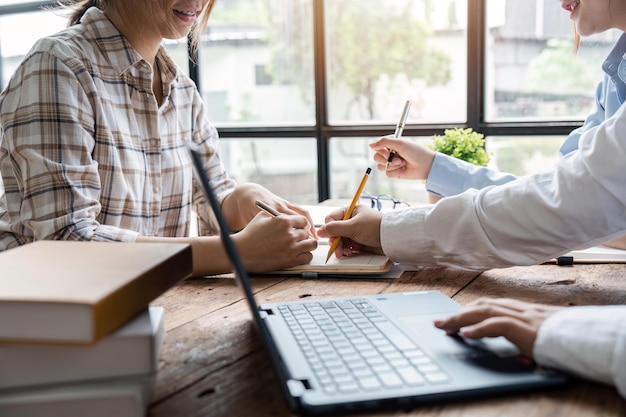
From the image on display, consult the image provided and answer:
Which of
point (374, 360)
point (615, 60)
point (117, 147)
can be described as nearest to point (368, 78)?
point (615, 60)

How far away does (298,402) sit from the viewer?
2.02 feet

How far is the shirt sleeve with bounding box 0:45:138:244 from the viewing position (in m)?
1.16

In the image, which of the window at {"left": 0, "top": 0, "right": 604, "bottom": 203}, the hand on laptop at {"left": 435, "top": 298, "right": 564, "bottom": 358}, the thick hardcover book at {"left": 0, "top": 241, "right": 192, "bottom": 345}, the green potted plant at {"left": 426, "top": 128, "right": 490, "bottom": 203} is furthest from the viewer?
the window at {"left": 0, "top": 0, "right": 604, "bottom": 203}

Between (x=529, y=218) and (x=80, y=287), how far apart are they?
2.37ft

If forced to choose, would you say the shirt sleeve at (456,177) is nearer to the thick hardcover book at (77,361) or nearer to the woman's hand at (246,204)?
the woman's hand at (246,204)

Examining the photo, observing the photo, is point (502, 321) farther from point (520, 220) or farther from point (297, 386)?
point (520, 220)

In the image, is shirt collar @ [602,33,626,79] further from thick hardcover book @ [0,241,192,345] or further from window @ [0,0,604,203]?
window @ [0,0,604,203]

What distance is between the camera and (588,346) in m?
0.67

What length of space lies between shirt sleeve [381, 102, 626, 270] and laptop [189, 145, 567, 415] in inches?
11.3

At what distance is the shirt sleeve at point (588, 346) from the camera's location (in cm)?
65

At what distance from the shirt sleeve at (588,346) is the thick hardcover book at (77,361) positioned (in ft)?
1.27

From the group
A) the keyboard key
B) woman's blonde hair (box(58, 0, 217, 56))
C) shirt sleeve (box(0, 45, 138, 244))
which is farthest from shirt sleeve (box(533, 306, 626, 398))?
woman's blonde hair (box(58, 0, 217, 56))

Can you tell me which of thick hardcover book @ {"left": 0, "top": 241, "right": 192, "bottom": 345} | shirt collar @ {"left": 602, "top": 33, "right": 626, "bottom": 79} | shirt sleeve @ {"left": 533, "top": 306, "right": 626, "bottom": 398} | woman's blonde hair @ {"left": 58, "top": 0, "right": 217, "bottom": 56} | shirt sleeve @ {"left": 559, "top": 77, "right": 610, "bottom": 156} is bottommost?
shirt sleeve @ {"left": 533, "top": 306, "right": 626, "bottom": 398}

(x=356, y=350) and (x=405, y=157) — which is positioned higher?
(x=405, y=157)
